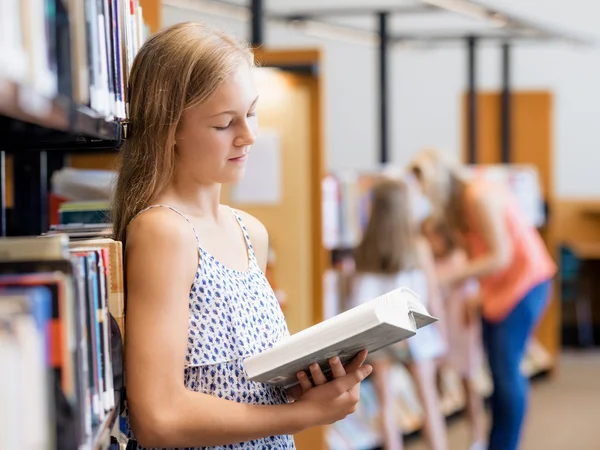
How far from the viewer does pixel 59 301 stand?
983mm

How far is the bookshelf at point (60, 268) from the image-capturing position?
88 cm

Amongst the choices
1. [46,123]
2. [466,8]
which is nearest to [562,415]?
[466,8]

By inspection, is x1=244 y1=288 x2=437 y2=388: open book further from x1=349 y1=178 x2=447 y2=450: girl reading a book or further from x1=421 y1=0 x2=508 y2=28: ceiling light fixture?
x1=421 y1=0 x2=508 y2=28: ceiling light fixture

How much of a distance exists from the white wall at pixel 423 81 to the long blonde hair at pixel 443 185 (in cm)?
551

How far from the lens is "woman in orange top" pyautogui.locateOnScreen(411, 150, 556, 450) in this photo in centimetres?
426

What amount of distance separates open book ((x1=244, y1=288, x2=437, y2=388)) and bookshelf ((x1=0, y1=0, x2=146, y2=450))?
0.23 metres

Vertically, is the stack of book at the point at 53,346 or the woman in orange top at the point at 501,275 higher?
the stack of book at the point at 53,346

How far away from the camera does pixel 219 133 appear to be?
5.02 ft

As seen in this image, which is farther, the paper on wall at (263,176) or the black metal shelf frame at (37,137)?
the paper on wall at (263,176)

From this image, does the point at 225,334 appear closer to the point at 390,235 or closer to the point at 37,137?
the point at 37,137

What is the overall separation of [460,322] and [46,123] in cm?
445

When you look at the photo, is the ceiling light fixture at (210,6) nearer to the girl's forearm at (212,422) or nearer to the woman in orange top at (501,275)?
the woman in orange top at (501,275)

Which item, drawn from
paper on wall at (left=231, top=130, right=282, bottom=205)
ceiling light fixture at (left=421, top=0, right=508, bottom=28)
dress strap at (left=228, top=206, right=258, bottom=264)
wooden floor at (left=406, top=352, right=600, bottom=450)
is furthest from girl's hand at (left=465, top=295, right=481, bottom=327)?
dress strap at (left=228, top=206, right=258, bottom=264)

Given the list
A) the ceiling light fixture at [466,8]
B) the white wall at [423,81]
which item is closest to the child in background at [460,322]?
the ceiling light fixture at [466,8]
